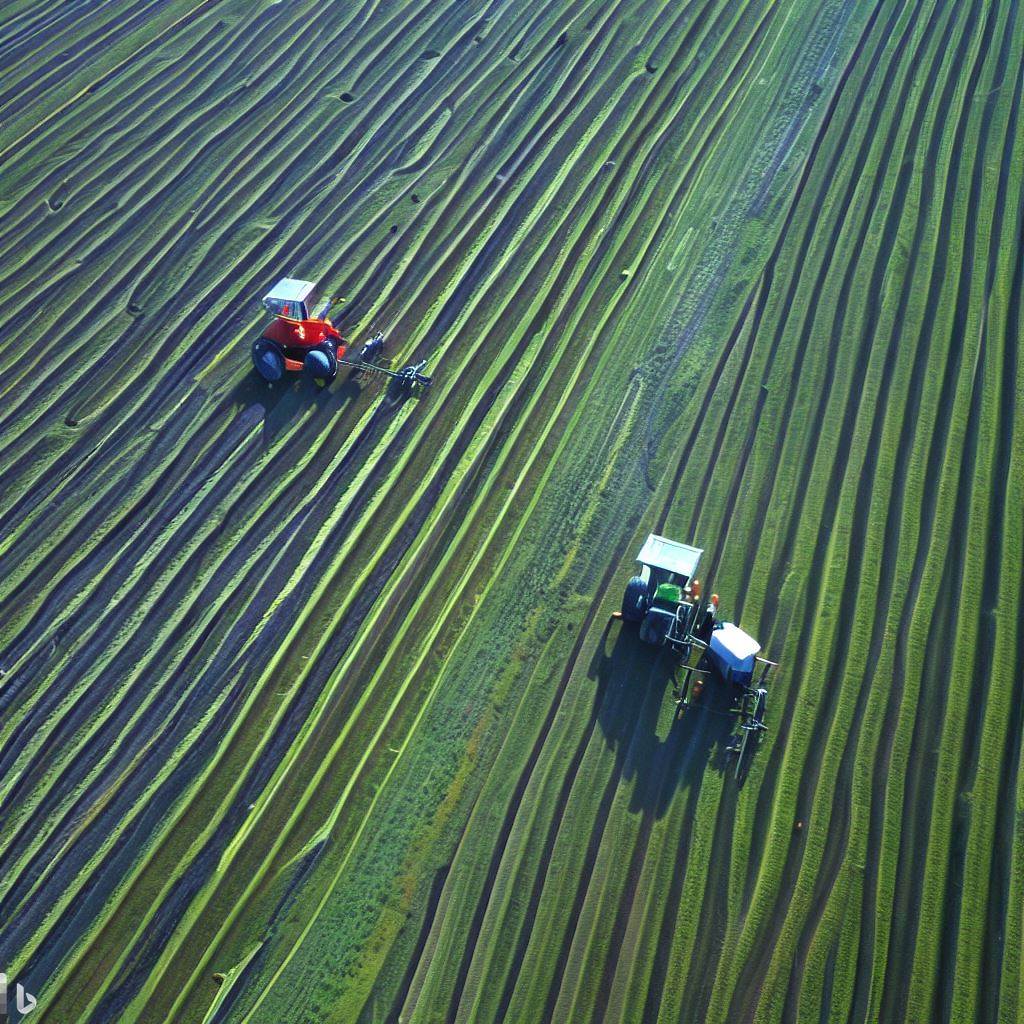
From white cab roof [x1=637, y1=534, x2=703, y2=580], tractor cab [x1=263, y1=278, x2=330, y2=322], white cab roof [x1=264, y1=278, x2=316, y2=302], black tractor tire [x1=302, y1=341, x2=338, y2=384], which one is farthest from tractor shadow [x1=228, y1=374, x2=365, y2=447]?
white cab roof [x1=637, y1=534, x2=703, y2=580]

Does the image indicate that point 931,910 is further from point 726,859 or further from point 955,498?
point 955,498

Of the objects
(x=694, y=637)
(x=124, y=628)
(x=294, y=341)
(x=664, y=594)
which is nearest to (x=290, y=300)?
(x=294, y=341)

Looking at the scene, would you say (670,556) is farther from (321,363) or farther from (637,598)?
(321,363)

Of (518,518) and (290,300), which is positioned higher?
(290,300)

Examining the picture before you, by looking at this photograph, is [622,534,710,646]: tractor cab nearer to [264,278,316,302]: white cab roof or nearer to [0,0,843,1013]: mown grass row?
[0,0,843,1013]: mown grass row

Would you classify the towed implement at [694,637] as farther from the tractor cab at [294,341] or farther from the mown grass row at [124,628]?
the tractor cab at [294,341]

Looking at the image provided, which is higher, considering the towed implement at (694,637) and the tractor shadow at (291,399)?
the tractor shadow at (291,399)

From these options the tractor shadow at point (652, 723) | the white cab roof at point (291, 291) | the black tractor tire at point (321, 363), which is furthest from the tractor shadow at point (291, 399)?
the tractor shadow at point (652, 723)
